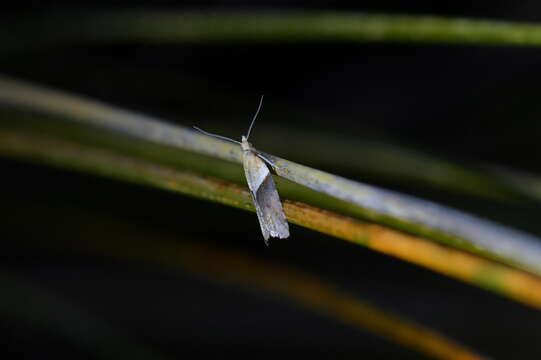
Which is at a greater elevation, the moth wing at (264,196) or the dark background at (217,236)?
Answer: the dark background at (217,236)

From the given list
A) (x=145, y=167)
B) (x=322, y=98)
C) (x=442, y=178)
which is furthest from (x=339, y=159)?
(x=322, y=98)

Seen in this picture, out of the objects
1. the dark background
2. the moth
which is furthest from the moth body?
the dark background

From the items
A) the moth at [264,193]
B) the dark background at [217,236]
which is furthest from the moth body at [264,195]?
the dark background at [217,236]

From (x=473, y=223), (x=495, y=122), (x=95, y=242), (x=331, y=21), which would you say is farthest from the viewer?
(x=495, y=122)

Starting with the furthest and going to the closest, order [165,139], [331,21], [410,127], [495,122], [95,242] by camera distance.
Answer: [410,127], [495,122], [95,242], [331,21], [165,139]

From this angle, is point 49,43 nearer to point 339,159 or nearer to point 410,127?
point 339,159

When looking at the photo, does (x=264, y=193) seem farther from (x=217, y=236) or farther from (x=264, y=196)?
(x=217, y=236)

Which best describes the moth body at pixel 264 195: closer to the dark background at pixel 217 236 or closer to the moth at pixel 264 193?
the moth at pixel 264 193
